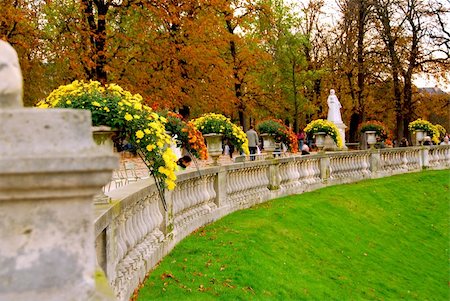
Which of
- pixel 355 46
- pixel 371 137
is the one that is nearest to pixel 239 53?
pixel 355 46

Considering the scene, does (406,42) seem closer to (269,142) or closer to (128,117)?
(269,142)

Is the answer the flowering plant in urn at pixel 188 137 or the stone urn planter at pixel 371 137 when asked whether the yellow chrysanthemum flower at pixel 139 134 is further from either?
the stone urn planter at pixel 371 137

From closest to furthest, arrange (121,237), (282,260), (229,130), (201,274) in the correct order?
(121,237) < (201,274) < (282,260) < (229,130)

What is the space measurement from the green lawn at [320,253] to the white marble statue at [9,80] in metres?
4.27

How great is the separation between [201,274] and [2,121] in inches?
212

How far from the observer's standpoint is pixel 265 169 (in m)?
14.4

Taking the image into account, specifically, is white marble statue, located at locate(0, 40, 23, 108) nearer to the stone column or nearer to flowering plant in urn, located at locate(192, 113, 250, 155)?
the stone column

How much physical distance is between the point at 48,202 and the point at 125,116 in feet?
13.8

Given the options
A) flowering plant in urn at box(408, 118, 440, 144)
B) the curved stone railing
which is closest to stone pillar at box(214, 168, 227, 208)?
the curved stone railing

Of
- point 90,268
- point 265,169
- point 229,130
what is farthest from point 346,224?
point 90,268

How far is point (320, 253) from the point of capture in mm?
10562

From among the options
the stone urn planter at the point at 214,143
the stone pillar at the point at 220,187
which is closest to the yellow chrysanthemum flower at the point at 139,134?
the stone pillar at the point at 220,187

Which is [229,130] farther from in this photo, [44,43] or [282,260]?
[44,43]

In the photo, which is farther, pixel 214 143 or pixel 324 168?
pixel 324 168
